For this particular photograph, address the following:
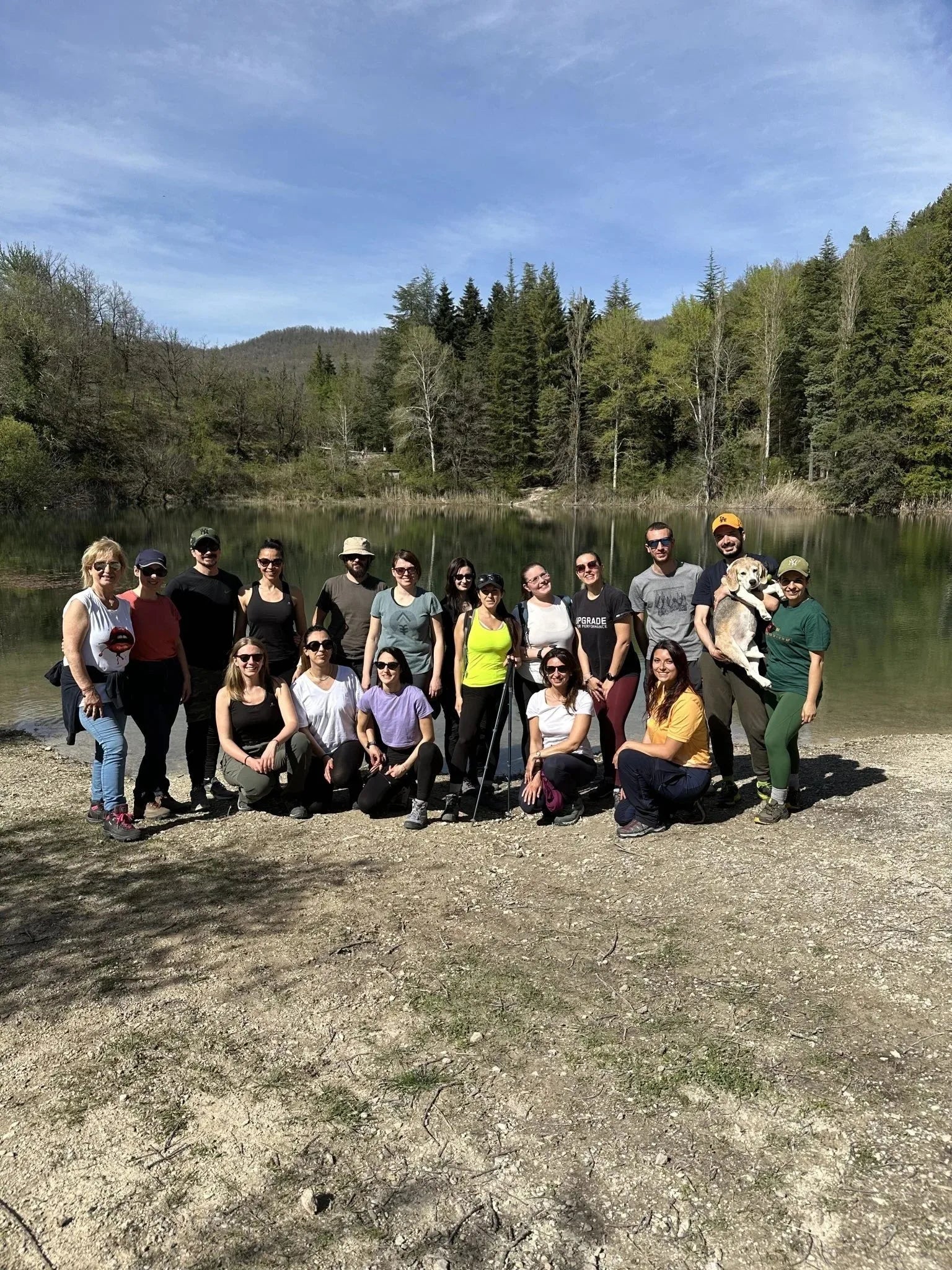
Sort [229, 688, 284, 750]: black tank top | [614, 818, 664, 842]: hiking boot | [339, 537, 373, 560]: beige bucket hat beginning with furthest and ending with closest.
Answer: [339, 537, 373, 560]: beige bucket hat → [229, 688, 284, 750]: black tank top → [614, 818, 664, 842]: hiking boot

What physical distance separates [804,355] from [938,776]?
50.8 m

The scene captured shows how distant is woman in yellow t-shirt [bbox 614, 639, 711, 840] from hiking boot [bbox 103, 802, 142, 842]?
3.17 metres

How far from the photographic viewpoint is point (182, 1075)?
10.2 feet

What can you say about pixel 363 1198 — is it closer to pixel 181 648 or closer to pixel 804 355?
pixel 181 648

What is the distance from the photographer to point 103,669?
529 centimetres

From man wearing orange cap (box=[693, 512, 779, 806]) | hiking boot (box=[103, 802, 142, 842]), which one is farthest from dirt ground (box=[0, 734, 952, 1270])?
Answer: man wearing orange cap (box=[693, 512, 779, 806])

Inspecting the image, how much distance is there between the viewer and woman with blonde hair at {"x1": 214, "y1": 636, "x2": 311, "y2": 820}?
5844 mm

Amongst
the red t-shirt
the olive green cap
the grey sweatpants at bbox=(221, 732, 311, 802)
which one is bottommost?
the grey sweatpants at bbox=(221, 732, 311, 802)

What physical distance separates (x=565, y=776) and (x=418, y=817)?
41.8 inches

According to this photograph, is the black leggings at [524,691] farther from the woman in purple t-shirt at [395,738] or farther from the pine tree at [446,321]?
the pine tree at [446,321]

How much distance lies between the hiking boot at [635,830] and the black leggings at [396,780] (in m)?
1.33

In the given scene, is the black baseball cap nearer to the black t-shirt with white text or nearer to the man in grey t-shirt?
the black t-shirt with white text

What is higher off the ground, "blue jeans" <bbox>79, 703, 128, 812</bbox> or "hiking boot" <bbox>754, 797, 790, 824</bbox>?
"blue jeans" <bbox>79, 703, 128, 812</bbox>

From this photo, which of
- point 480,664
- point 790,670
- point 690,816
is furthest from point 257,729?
point 790,670
